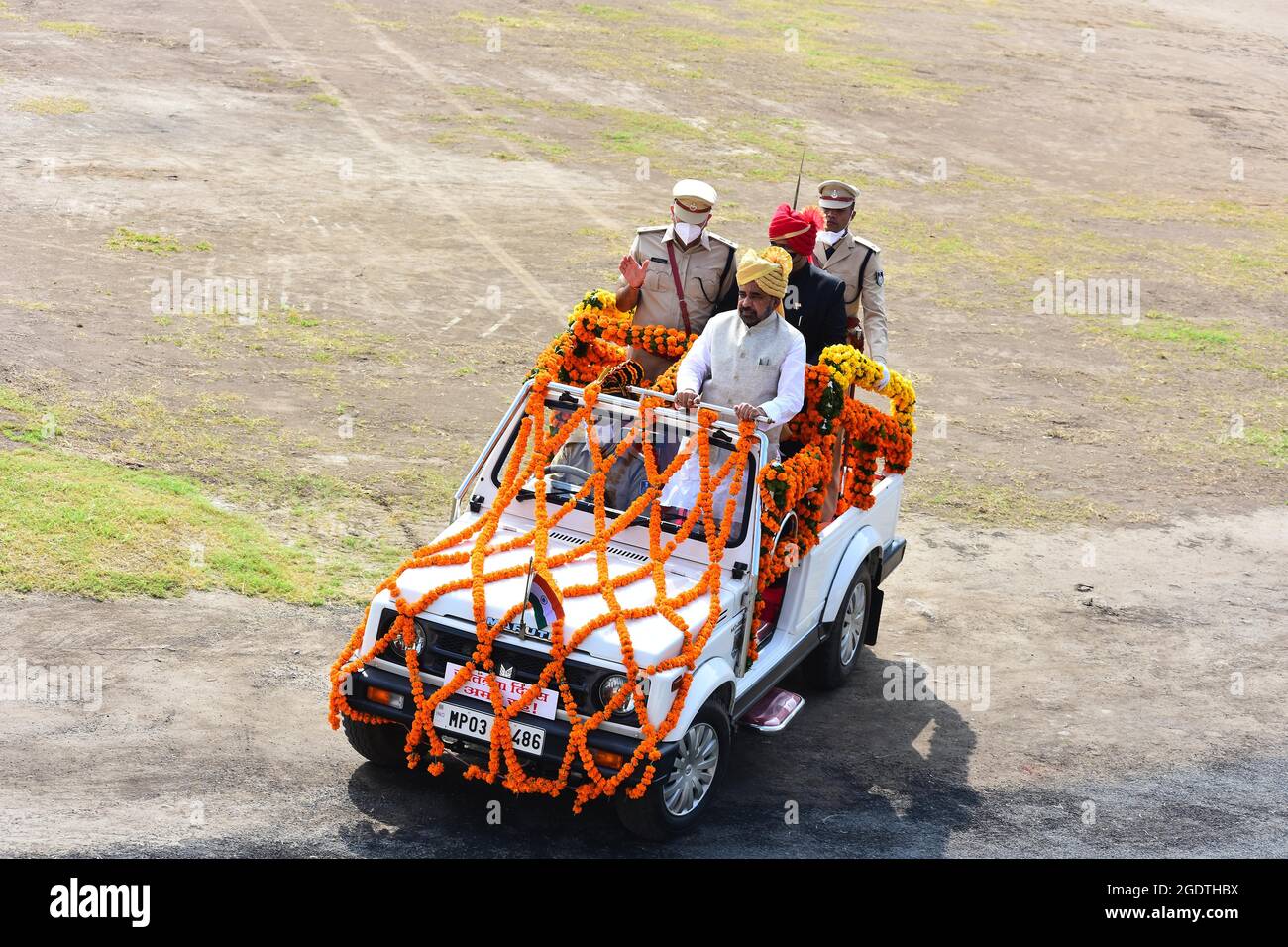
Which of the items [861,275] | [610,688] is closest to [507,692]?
[610,688]

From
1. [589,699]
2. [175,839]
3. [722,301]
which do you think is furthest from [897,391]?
[175,839]

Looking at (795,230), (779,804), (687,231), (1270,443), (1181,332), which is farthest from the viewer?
(1181,332)

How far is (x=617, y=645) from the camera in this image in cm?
745

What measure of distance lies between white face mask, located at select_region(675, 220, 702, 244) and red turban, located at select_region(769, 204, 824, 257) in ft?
1.61

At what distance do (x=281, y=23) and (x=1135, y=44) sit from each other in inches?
858

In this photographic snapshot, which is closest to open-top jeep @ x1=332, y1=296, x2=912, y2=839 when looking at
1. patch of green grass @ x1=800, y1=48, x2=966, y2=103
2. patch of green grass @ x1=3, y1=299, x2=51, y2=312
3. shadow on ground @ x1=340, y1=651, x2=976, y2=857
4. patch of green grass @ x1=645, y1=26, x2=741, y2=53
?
shadow on ground @ x1=340, y1=651, x2=976, y2=857

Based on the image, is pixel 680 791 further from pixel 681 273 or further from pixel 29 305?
pixel 29 305

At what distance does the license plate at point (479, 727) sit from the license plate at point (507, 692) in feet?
0.22

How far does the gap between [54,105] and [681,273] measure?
1615cm

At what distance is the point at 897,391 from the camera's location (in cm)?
1025

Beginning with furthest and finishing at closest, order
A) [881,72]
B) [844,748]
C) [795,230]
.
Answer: [881,72] < [795,230] < [844,748]

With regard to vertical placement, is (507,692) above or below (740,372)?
below

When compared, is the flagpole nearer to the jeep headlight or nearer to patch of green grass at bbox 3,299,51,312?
the jeep headlight
